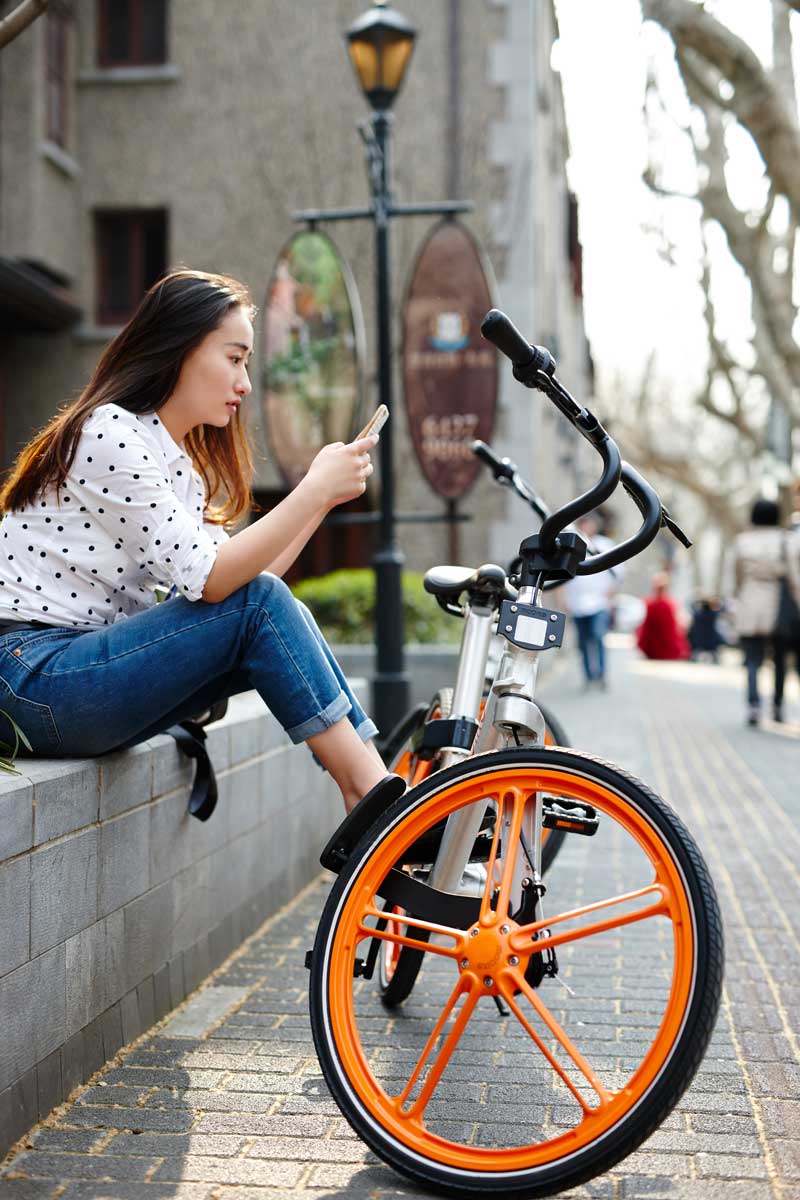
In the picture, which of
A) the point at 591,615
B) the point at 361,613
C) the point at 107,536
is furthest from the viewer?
the point at 591,615

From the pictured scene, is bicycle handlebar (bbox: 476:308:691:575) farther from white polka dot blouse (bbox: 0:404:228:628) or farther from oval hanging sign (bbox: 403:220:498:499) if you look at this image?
oval hanging sign (bbox: 403:220:498:499)

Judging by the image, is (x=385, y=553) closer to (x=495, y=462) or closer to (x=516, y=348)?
(x=495, y=462)

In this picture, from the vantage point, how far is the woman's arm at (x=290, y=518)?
2938 millimetres

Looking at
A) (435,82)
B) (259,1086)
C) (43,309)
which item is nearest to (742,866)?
(259,1086)

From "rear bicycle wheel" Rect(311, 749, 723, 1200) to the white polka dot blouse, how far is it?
0.74m

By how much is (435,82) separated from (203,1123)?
51.1ft

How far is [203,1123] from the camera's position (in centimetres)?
299

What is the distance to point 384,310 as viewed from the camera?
25.8 feet

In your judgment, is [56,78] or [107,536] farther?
[56,78]

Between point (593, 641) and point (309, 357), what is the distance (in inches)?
235

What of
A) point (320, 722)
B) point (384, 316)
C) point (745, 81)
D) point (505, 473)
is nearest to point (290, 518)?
point (320, 722)

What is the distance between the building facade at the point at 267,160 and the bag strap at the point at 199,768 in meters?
12.8

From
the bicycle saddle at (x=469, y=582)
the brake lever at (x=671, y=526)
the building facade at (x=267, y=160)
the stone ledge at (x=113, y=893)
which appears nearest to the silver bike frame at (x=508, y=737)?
the brake lever at (x=671, y=526)

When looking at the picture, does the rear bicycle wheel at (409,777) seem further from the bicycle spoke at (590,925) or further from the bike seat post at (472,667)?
the bicycle spoke at (590,925)
